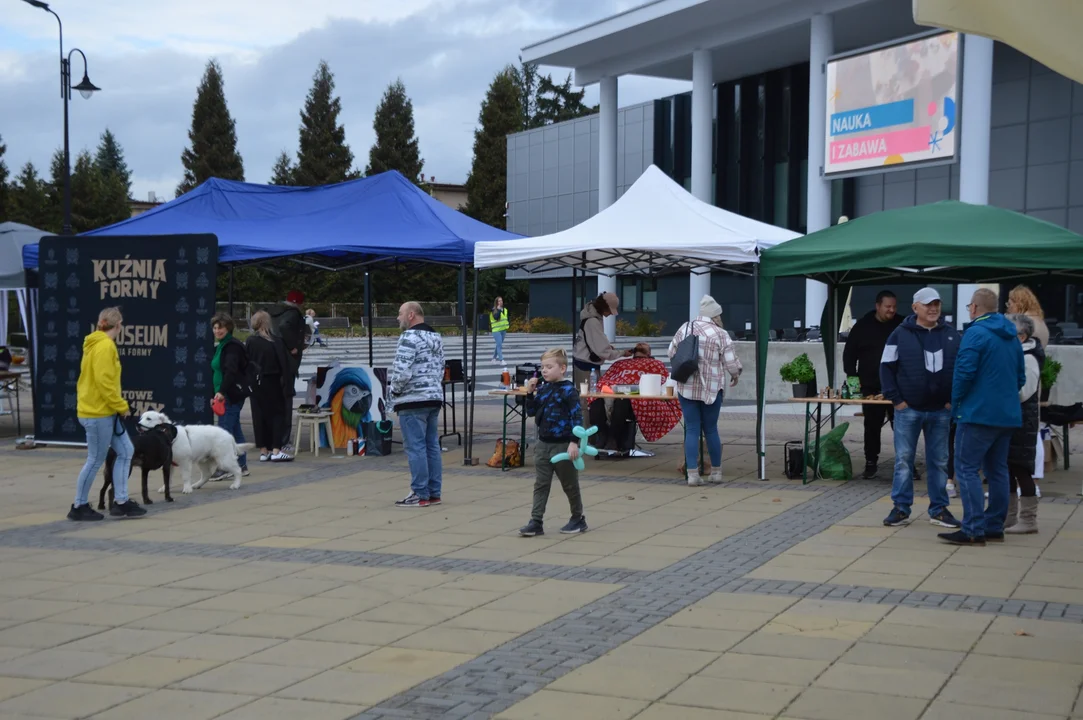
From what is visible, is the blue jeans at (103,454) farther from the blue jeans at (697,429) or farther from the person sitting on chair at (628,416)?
the person sitting on chair at (628,416)

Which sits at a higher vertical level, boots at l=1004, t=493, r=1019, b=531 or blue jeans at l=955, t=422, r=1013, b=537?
blue jeans at l=955, t=422, r=1013, b=537

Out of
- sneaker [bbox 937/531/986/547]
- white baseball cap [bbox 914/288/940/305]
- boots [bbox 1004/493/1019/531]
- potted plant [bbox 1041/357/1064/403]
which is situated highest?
white baseball cap [bbox 914/288/940/305]

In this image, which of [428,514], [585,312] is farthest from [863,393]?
[428,514]

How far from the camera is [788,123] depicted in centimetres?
4212

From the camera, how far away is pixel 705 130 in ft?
123

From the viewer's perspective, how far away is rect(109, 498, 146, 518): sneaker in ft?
32.1

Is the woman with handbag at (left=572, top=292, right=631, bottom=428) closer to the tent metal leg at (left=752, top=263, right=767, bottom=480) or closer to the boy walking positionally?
the tent metal leg at (left=752, top=263, right=767, bottom=480)

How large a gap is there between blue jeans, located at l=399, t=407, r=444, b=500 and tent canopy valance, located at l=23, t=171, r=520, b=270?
3.84 meters

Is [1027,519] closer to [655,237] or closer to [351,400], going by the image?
[655,237]

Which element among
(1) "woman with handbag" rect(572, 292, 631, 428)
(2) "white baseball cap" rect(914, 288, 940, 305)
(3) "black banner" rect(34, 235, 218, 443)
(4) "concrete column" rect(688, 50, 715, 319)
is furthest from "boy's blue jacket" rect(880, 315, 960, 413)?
(4) "concrete column" rect(688, 50, 715, 319)

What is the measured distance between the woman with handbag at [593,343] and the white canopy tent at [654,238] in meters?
0.63

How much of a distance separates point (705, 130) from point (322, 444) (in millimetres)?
25811

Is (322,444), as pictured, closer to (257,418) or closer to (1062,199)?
(257,418)

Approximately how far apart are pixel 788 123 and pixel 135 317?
1273 inches
